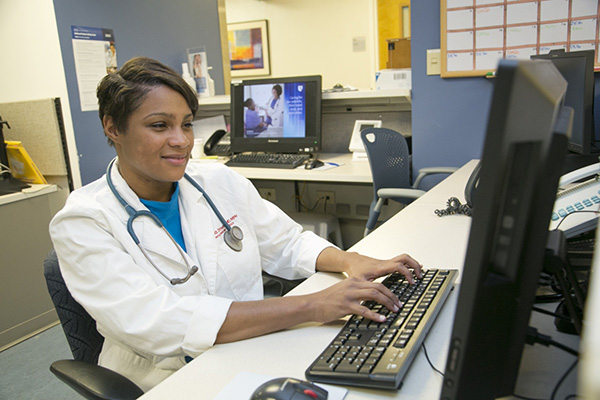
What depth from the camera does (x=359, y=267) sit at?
1.11 metres

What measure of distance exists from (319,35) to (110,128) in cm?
516

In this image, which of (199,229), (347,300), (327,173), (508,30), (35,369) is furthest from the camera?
(327,173)

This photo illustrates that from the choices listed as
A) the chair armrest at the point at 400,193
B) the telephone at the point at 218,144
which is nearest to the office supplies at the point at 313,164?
the chair armrest at the point at 400,193

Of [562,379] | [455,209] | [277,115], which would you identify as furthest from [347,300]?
[277,115]

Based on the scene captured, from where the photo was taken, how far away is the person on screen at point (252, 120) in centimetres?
288

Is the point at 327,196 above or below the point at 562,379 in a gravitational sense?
below

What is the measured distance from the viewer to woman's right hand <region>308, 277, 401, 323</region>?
880mm

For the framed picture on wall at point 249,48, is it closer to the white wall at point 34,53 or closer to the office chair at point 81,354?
the white wall at point 34,53

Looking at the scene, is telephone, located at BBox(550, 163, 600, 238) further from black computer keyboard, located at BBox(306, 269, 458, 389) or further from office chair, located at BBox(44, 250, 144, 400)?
office chair, located at BBox(44, 250, 144, 400)

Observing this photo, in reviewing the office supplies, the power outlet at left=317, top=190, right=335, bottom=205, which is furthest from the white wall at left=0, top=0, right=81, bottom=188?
the power outlet at left=317, top=190, right=335, bottom=205

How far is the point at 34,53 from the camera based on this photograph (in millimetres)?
2801

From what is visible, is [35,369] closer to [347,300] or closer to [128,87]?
[128,87]

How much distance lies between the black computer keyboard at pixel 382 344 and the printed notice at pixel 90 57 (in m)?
2.51

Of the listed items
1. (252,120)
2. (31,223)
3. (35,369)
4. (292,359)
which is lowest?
(35,369)
